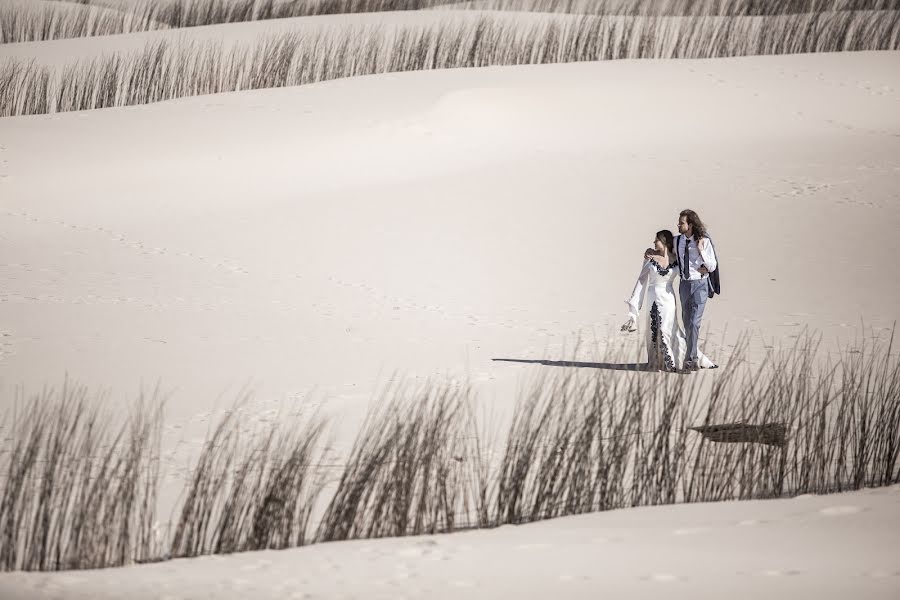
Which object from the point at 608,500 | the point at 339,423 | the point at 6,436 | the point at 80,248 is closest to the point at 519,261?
the point at 80,248

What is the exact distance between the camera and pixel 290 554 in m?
3.53

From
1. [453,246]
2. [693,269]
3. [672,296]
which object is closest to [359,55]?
[453,246]

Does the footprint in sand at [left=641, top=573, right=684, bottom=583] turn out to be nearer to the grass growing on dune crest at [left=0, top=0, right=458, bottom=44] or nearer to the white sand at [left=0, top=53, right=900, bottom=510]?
the white sand at [left=0, top=53, right=900, bottom=510]

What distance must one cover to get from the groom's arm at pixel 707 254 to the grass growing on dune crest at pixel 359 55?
8490 millimetres

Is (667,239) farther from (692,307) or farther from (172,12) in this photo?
(172,12)

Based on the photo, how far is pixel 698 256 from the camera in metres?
6.13

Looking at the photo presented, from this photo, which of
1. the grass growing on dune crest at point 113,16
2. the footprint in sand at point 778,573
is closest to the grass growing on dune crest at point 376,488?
the footprint in sand at point 778,573

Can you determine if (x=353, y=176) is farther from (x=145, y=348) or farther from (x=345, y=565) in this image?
(x=345, y=565)

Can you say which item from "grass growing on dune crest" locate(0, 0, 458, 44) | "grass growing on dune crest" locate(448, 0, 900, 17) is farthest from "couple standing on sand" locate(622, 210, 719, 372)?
"grass growing on dune crest" locate(0, 0, 458, 44)

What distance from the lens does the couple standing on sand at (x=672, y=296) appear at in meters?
6.15

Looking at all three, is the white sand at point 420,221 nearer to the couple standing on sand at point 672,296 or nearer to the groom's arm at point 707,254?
the couple standing on sand at point 672,296

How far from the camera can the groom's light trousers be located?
20.3 feet

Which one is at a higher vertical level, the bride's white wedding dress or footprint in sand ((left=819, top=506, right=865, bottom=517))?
the bride's white wedding dress

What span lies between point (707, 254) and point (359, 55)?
370 inches
